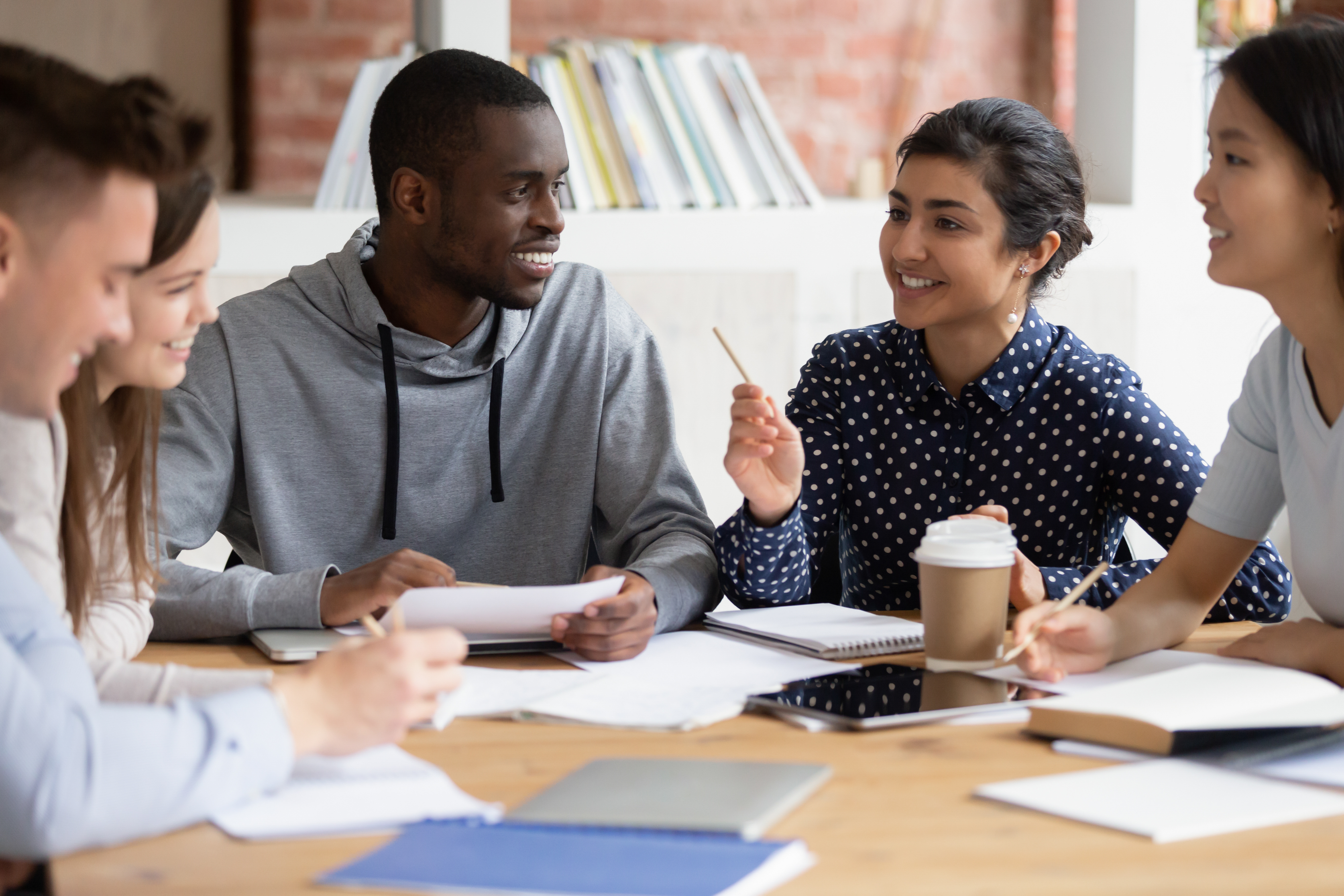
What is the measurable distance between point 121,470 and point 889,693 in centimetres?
72

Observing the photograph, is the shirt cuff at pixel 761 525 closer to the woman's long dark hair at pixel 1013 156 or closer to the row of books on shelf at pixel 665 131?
the woman's long dark hair at pixel 1013 156

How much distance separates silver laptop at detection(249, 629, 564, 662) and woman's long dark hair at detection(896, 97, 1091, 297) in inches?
34.3

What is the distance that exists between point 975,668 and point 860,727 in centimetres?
22

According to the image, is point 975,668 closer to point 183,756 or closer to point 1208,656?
point 1208,656

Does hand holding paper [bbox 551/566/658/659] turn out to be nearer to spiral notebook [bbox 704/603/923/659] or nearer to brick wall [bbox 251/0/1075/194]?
spiral notebook [bbox 704/603/923/659]

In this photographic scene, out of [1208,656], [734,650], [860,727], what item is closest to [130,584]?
[734,650]

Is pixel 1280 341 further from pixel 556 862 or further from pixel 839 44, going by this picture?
pixel 839 44

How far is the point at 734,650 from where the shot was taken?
51.9 inches

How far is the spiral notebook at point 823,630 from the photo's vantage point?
130cm

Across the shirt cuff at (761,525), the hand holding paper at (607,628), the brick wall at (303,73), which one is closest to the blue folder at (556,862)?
the hand holding paper at (607,628)

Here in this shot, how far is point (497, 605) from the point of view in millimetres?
1220

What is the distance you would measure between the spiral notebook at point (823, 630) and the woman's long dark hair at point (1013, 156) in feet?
1.99

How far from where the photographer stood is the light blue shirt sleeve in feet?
2.53

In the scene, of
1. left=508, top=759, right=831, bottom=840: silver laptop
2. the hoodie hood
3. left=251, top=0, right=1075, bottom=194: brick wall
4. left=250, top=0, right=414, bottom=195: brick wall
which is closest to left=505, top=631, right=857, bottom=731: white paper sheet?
left=508, top=759, right=831, bottom=840: silver laptop
